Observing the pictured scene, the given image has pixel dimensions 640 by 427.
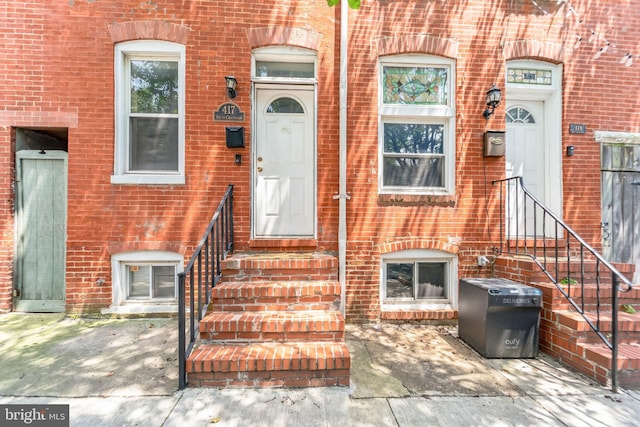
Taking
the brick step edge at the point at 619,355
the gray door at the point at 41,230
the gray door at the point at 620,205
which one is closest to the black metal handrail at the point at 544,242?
the brick step edge at the point at 619,355

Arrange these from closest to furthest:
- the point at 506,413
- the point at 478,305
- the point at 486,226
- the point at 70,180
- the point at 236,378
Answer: the point at 506,413
the point at 236,378
the point at 478,305
the point at 70,180
the point at 486,226

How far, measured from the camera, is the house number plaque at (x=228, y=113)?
397cm

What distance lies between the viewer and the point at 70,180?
3.86 m

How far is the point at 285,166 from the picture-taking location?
165 inches

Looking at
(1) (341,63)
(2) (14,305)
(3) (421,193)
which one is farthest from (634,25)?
(2) (14,305)

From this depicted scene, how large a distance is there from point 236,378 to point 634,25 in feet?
23.7

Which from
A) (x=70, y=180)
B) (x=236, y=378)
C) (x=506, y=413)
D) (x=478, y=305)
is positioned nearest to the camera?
(x=506, y=413)

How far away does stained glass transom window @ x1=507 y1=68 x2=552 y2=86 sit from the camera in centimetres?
434

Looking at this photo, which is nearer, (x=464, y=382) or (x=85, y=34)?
(x=464, y=382)

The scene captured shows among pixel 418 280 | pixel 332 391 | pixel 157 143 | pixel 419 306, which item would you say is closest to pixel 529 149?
pixel 418 280

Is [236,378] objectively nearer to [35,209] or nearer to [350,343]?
[350,343]

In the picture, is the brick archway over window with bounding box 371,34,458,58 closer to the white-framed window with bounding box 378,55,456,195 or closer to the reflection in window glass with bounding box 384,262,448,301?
the white-framed window with bounding box 378,55,456,195

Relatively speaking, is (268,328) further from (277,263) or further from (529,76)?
(529,76)

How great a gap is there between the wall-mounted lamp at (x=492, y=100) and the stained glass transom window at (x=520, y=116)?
627 mm
